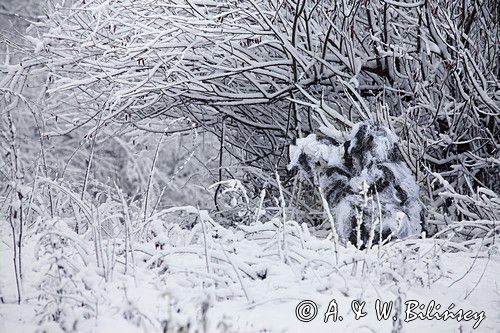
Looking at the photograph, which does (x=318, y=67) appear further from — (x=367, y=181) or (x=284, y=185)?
(x=367, y=181)

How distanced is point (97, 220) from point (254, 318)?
0.86 m

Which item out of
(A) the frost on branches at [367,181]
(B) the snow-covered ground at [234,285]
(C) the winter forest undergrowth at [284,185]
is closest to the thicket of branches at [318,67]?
(C) the winter forest undergrowth at [284,185]

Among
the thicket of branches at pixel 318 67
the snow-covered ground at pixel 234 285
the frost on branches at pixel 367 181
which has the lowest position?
the snow-covered ground at pixel 234 285

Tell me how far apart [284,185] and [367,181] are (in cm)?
148

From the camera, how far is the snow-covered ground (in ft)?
8.13

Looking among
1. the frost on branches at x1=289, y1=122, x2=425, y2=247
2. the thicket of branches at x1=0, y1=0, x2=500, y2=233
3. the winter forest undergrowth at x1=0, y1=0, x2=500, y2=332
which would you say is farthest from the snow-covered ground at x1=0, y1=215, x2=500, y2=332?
the thicket of branches at x1=0, y1=0, x2=500, y2=233

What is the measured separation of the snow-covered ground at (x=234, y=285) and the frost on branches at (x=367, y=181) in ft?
2.66

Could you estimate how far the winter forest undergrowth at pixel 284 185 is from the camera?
269cm

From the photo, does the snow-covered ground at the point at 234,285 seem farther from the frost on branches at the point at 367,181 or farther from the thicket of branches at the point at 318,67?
the thicket of branches at the point at 318,67

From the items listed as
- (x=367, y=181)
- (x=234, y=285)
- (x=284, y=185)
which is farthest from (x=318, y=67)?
(x=234, y=285)

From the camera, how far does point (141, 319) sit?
92.4 inches

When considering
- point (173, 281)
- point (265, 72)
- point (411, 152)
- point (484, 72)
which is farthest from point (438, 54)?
point (173, 281)

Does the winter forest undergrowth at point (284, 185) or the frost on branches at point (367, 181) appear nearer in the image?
the winter forest undergrowth at point (284, 185)

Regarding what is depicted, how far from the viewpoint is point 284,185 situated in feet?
18.7
